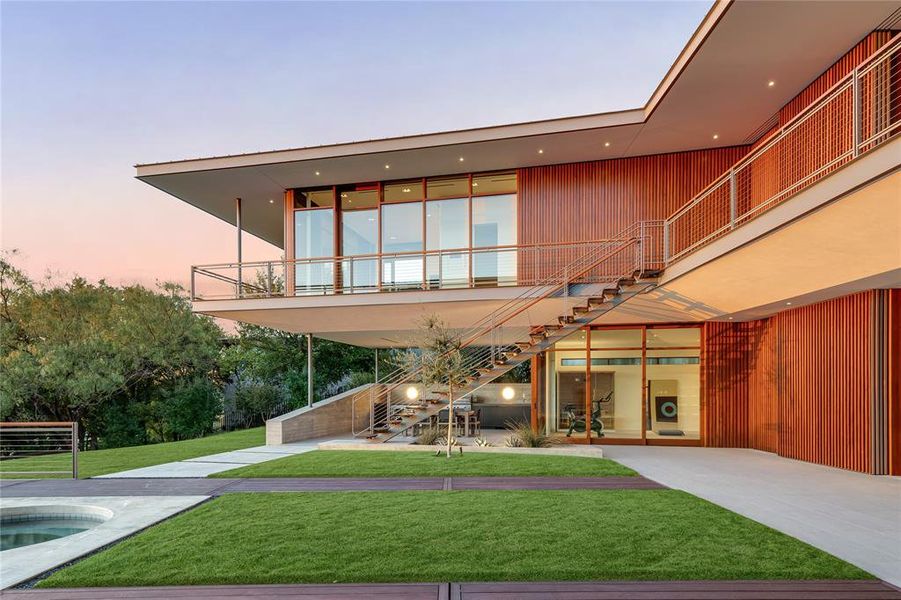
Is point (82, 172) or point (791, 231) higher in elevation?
point (82, 172)

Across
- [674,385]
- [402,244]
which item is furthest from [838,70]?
[402,244]

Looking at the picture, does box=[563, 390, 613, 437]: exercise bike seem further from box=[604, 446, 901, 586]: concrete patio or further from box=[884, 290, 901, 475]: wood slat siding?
box=[884, 290, 901, 475]: wood slat siding

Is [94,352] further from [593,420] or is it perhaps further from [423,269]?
[593,420]

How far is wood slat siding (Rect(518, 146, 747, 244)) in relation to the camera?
12.1 metres

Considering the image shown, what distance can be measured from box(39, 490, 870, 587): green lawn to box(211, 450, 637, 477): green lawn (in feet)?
5.61

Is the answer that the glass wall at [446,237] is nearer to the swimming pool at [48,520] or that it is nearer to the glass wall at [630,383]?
the glass wall at [630,383]

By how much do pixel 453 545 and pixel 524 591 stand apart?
1087 millimetres

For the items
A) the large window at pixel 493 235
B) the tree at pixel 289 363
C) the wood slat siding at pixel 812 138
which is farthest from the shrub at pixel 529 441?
the tree at pixel 289 363

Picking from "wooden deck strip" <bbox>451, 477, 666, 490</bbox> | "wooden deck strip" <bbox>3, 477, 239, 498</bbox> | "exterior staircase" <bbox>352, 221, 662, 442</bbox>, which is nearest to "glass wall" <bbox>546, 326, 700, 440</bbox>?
"exterior staircase" <bbox>352, 221, 662, 442</bbox>

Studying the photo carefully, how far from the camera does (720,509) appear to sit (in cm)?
591

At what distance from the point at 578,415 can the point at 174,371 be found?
18.1 meters

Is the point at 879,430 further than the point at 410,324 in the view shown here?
No

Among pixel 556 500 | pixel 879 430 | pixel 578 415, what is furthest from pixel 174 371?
pixel 879 430

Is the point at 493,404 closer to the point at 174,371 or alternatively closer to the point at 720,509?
the point at 720,509
